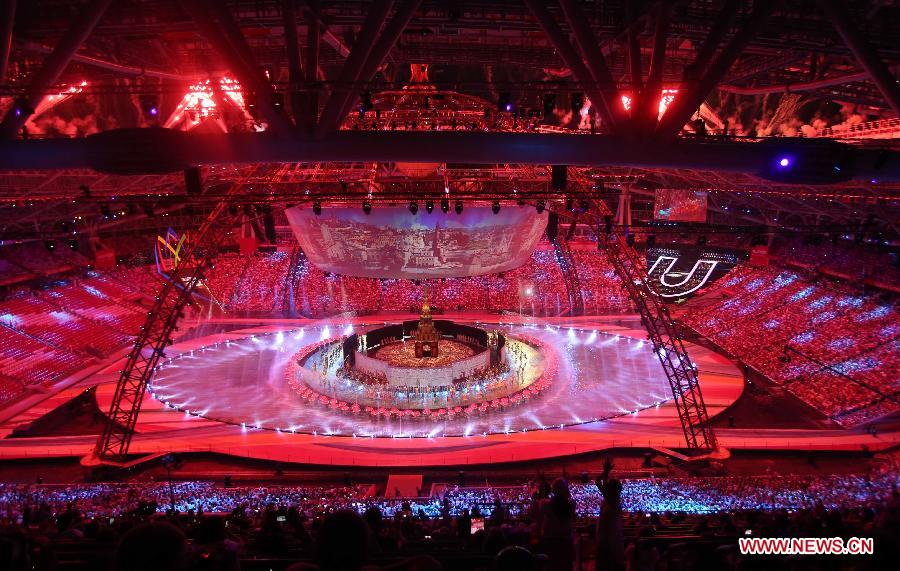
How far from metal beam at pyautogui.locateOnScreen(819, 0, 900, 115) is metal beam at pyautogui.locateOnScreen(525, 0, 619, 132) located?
2324mm

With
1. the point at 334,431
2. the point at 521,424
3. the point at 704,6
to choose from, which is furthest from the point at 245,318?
the point at 704,6

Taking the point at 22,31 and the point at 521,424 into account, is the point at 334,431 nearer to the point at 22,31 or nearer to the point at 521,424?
the point at 521,424

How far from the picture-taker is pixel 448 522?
11.0 metres

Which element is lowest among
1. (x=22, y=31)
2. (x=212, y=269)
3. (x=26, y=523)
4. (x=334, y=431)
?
(x=26, y=523)

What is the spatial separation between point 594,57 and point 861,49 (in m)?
2.81

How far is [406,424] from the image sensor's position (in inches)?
781

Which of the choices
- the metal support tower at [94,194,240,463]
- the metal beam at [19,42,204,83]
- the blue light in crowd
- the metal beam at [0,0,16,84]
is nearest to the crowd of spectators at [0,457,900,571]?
the metal support tower at [94,194,240,463]

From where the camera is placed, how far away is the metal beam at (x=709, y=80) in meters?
6.13

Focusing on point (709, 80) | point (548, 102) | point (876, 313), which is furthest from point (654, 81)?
point (876, 313)

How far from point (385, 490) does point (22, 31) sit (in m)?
12.7

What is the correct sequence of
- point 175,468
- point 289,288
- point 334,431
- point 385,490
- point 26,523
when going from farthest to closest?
point 289,288, point 334,431, point 175,468, point 385,490, point 26,523

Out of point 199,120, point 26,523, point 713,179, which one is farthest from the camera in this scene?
point 713,179

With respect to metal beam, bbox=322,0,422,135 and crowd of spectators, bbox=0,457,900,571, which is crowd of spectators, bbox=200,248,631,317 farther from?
metal beam, bbox=322,0,422,135

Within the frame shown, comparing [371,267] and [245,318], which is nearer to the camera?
[371,267]
